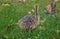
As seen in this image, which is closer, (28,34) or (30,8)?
(28,34)

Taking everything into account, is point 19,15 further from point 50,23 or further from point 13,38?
point 13,38

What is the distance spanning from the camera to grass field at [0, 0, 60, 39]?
20.9 ft

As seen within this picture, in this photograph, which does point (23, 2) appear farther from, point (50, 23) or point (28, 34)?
point (28, 34)

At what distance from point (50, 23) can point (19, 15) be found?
1142mm

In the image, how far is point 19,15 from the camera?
7.74 metres

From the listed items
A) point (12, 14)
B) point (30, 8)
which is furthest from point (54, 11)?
point (12, 14)

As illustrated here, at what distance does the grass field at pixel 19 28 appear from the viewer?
638cm

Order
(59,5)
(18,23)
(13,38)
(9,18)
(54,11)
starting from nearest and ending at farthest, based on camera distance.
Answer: (13,38) < (18,23) < (9,18) < (54,11) < (59,5)

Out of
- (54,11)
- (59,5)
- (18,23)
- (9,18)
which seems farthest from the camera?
(59,5)

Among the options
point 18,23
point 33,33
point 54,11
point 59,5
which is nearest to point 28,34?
point 33,33

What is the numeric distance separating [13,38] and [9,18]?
4.25 ft

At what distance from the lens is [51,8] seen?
8195 millimetres

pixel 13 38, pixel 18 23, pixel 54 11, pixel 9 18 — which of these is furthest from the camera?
pixel 54 11

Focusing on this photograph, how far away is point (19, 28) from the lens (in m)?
6.75
